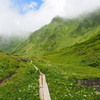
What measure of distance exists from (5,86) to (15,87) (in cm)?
194

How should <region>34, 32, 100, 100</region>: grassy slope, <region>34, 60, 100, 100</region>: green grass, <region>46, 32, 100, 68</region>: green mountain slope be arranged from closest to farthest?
1. <region>34, 60, 100, 100</region>: green grass
2. <region>34, 32, 100, 100</region>: grassy slope
3. <region>46, 32, 100, 68</region>: green mountain slope

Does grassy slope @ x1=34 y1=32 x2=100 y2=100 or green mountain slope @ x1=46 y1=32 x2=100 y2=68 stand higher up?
green mountain slope @ x1=46 y1=32 x2=100 y2=68

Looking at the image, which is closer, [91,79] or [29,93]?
[29,93]

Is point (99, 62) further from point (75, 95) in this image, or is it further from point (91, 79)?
point (75, 95)

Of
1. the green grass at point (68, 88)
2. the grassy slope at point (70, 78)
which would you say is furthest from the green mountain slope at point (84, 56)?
the green grass at point (68, 88)

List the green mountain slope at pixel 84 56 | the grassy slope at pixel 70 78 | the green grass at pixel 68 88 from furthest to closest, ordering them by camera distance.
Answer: the green mountain slope at pixel 84 56 < the grassy slope at pixel 70 78 < the green grass at pixel 68 88

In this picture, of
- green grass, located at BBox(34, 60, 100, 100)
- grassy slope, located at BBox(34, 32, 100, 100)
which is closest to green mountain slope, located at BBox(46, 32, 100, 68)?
grassy slope, located at BBox(34, 32, 100, 100)

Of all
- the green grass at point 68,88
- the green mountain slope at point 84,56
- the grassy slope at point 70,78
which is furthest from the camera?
the green mountain slope at point 84,56

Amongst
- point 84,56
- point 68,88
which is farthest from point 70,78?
point 84,56

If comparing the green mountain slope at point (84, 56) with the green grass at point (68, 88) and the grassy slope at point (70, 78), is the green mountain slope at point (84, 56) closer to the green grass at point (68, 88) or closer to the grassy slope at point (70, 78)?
the grassy slope at point (70, 78)

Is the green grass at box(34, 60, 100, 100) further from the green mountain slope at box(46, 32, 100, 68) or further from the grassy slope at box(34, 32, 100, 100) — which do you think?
the green mountain slope at box(46, 32, 100, 68)

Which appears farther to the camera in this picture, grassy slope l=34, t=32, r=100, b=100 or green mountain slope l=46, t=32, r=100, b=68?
green mountain slope l=46, t=32, r=100, b=68

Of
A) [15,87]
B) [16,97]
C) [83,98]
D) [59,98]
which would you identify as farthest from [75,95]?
[15,87]

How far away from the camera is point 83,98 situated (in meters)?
13.8
